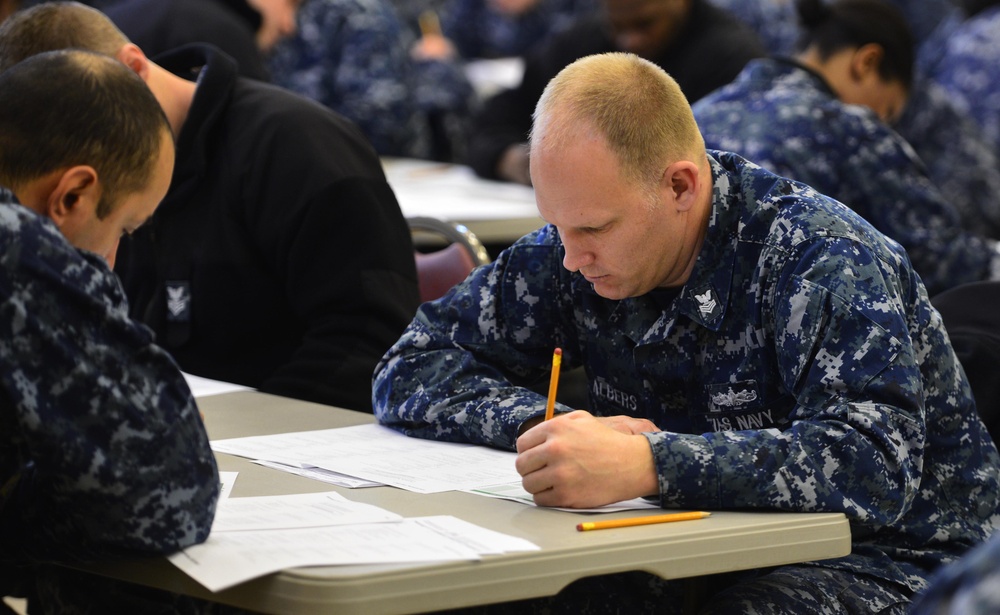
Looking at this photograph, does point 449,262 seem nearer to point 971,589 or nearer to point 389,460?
point 389,460

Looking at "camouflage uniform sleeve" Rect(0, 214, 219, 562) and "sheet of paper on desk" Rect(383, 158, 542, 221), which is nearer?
"camouflage uniform sleeve" Rect(0, 214, 219, 562)

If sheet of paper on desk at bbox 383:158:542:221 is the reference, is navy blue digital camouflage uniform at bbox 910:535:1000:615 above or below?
above

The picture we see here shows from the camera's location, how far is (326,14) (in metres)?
5.79

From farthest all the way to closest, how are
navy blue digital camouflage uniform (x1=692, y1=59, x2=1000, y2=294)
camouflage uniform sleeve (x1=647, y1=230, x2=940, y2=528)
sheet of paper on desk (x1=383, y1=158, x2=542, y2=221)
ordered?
sheet of paper on desk (x1=383, y1=158, x2=542, y2=221), navy blue digital camouflage uniform (x1=692, y1=59, x2=1000, y2=294), camouflage uniform sleeve (x1=647, y1=230, x2=940, y2=528)

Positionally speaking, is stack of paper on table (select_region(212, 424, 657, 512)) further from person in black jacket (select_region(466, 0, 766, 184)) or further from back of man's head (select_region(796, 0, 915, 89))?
person in black jacket (select_region(466, 0, 766, 184))

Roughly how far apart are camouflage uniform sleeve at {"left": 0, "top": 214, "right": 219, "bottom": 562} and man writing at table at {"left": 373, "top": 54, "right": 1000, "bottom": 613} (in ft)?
1.40

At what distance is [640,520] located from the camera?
5.06 ft

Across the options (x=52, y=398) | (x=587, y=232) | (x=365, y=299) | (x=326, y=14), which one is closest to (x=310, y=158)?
(x=365, y=299)

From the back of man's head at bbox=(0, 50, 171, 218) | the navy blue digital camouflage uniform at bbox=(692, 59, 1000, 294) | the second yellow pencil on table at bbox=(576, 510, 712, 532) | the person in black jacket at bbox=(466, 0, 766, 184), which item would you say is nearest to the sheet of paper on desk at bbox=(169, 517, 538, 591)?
the second yellow pencil on table at bbox=(576, 510, 712, 532)

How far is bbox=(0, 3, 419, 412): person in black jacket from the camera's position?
2609mm

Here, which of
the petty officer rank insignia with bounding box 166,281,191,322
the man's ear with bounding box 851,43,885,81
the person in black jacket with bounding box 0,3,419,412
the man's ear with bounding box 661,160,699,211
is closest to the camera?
the man's ear with bounding box 661,160,699,211

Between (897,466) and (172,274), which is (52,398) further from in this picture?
(172,274)

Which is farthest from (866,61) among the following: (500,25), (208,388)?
(500,25)

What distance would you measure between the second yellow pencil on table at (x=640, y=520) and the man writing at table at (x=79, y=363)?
1.40 feet
